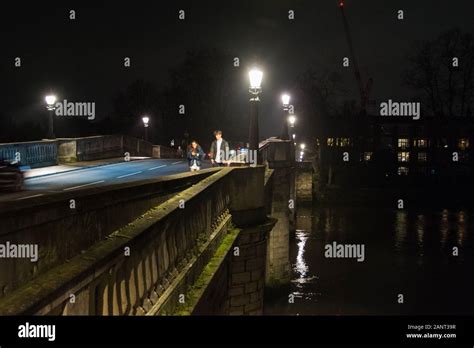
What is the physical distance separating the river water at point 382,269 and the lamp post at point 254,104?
1248 centimetres

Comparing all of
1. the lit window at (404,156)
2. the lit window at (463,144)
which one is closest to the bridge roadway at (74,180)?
the lit window at (463,144)

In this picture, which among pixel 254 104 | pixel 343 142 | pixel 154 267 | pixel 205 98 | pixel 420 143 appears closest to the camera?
pixel 154 267

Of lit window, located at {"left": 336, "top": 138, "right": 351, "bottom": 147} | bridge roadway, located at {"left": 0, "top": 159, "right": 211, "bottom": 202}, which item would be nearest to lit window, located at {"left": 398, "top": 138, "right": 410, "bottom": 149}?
lit window, located at {"left": 336, "top": 138, "right": 351, "bottom": 147}

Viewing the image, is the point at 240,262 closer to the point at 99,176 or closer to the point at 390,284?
the point at 99,176

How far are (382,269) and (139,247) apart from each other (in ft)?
107

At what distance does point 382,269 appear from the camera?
36469 mm

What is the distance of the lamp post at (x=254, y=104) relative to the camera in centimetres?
1634

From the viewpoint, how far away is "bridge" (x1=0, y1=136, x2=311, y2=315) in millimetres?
4488

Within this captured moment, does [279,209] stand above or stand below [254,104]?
below

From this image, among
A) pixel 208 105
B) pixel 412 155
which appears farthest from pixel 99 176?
pixel 412 155

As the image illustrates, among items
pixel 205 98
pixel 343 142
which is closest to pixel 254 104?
pixel 205 98

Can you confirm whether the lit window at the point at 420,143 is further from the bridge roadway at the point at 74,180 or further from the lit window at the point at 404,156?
the bridge roadway at the point at 74,180

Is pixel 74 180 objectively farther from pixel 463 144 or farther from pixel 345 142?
pixel 463 144

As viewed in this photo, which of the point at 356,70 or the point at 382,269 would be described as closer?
the point at 382,269
